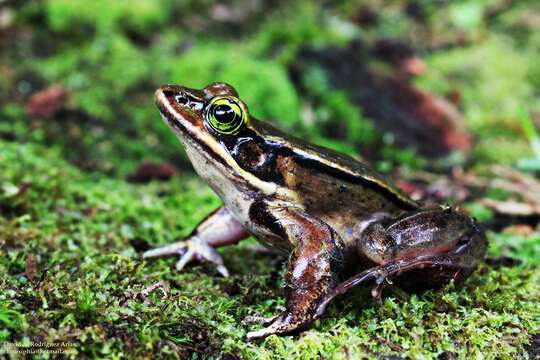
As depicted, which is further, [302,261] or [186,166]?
[186,166]

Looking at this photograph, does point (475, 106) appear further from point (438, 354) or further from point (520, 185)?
point (438, 354)

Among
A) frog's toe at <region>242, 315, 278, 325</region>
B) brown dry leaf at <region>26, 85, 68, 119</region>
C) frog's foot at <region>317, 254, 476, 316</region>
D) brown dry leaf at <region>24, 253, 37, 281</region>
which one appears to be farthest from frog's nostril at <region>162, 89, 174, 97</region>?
brown dry leaf at <region>26, 85, 68, 119</region>

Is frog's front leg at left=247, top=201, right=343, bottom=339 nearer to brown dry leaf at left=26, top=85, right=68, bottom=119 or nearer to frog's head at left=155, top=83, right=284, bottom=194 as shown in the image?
frog's head at left=155, top=83, right=284, bottom=194

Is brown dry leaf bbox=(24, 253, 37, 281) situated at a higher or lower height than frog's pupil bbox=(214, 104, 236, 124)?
lower

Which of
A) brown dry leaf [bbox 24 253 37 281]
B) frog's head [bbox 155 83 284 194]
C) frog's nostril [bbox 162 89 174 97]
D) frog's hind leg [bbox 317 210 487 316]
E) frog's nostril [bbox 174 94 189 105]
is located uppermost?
frog's nostril [bbox 162 89 174 97]

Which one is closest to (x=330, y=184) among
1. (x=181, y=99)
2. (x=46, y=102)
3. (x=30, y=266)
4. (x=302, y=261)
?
(x=302, y=261)

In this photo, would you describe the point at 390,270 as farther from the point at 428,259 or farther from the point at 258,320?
the point at 258,320

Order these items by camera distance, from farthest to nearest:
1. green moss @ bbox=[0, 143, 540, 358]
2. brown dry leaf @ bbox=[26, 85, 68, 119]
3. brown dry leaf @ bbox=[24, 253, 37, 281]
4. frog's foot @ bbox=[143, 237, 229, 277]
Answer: brown dry leaf @ bbox=[26, 85, 68, 119], frog's foot @ bbox=[143, 237, 229, 277], brown dry leaf @ bbox=[24, 253, 37, 281], green moss @ bbox=[0, 143, 540, 358]

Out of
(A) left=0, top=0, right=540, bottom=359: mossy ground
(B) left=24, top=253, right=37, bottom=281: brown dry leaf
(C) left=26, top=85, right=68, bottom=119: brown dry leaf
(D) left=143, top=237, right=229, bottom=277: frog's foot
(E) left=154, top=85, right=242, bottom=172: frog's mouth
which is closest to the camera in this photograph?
(A) left=0, top=0, right=540, bottom=359: mossy ground
